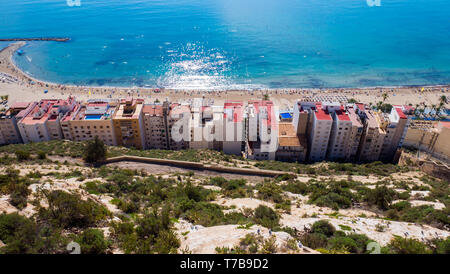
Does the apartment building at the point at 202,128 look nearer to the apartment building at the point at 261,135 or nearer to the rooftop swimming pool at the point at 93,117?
the apartment building at the point at 261,135

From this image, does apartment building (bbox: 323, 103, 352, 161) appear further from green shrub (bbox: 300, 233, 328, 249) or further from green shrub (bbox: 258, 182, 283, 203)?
green shrub (bbox: 300, 233, 328, 249)

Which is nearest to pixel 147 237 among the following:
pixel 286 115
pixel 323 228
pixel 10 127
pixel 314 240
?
pixel 314 240

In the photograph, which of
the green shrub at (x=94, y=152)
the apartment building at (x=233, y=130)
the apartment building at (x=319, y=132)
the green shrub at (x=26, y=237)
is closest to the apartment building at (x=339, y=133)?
the apartment building at (x=319, y=132)

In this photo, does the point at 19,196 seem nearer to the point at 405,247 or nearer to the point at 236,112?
the point at 405,247

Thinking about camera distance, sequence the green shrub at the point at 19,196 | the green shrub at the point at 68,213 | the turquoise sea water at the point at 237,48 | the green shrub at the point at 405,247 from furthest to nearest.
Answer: the turquoise sea water at the point at 237,48, the green shrub at the point at 19,196, the green shrub at the point at 68,213, the green shrub at the point at 405,247

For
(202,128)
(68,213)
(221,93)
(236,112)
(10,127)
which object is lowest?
(221,93)

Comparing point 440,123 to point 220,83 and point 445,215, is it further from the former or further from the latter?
point 220,83

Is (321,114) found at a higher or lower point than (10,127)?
higher
